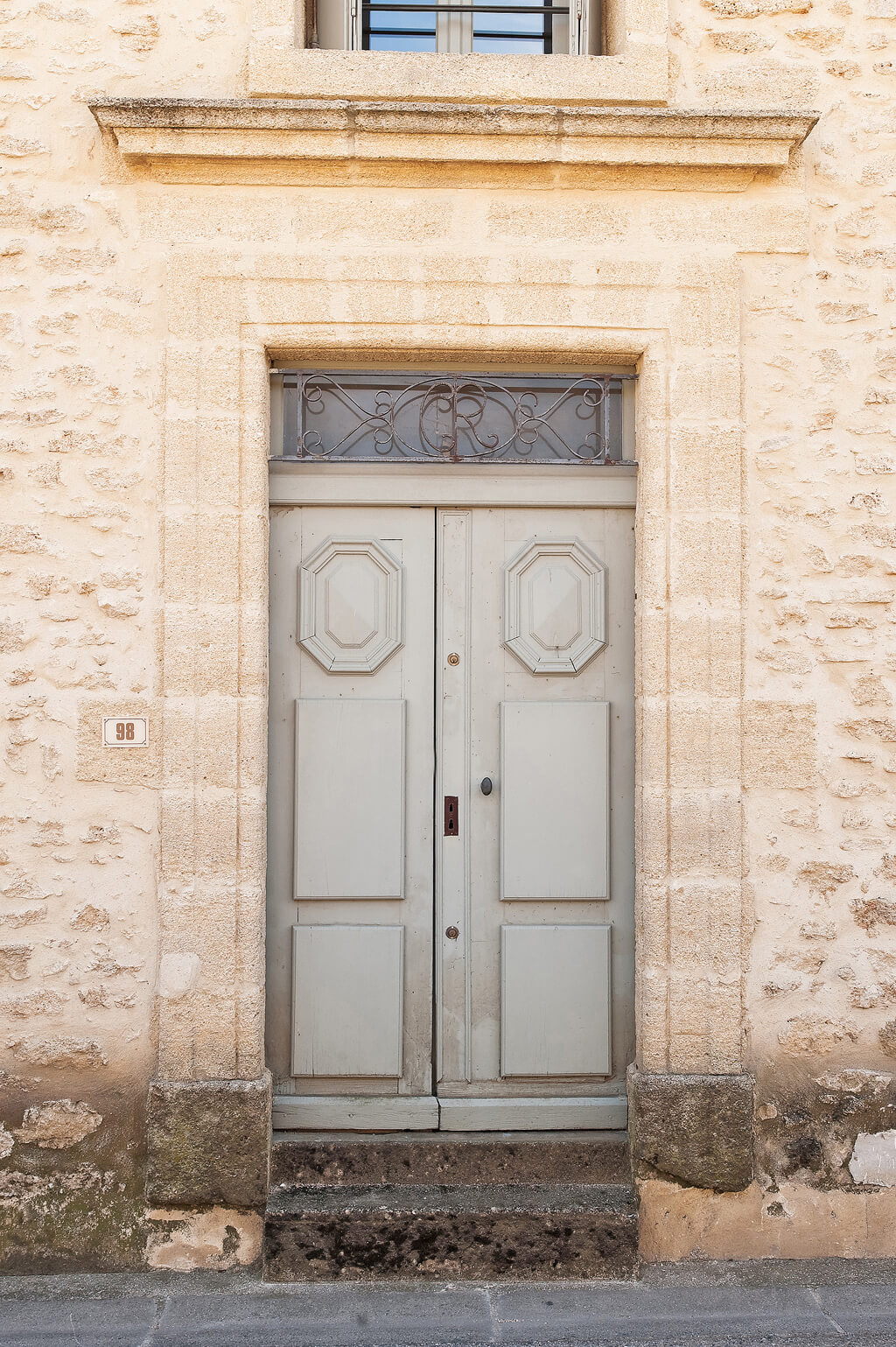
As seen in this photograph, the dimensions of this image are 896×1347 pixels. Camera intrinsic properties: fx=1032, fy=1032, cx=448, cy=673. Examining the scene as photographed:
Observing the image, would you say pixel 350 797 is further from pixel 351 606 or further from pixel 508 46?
pixel 508 46

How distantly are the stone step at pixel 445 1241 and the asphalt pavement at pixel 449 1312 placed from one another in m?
0.05

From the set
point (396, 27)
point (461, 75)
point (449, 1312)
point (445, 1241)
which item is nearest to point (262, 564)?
point (461, 75)

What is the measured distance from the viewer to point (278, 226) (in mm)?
3449

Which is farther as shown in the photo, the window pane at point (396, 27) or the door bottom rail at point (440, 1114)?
the window pane at point (396, 27)

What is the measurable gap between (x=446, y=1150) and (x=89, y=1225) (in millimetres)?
1170

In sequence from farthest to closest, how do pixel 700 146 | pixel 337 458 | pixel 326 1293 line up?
pixel 337 458 → pixel 700 146 → pixel 326 1293

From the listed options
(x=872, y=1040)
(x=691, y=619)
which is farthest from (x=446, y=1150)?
(x=691, y=619)

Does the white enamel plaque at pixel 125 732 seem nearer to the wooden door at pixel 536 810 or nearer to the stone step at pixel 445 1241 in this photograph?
the wooden door at pixel 536 810

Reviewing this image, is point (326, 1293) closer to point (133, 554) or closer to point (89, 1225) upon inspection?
point (89, 1225)

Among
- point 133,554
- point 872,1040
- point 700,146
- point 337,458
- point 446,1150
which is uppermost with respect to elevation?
point 700,146

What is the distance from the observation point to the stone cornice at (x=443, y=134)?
3324 millimetres

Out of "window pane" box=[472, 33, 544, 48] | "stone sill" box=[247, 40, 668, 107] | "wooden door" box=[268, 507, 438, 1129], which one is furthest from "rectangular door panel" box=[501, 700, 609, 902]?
"window pane" box=[472, 33, 544, 48]

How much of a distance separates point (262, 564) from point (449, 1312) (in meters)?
2.39

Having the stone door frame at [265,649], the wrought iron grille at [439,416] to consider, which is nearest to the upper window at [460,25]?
the stone door frame at [265,649]
